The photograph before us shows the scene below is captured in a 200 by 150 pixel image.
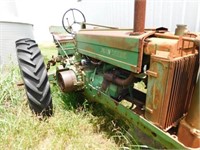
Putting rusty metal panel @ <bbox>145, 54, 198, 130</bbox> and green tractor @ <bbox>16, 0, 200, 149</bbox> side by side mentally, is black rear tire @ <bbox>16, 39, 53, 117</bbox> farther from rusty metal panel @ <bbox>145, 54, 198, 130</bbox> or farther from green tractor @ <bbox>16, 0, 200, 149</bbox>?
rusty metal panel @ <bbox>145, 54, 198, 130</bbox>

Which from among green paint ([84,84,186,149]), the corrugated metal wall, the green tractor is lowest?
green paint ([84,84,186,149])

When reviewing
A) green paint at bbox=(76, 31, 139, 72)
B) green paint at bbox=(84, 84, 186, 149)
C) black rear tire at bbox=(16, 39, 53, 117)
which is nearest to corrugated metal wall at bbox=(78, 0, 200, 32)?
green paint at bbox=(76, 31, 139, 72)

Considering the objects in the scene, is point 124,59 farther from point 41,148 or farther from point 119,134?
point 41,148

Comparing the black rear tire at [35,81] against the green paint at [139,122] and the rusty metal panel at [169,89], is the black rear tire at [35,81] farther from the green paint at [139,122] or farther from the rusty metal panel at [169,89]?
the rusty metal panel at [169,89]

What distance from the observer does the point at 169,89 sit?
1327mm

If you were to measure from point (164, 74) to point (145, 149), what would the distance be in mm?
813

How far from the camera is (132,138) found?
1.95m

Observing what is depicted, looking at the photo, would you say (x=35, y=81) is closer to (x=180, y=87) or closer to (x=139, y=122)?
(x=139, y=122)

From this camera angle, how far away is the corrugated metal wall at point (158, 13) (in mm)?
3168

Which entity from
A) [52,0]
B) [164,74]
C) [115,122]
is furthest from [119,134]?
[52,0]

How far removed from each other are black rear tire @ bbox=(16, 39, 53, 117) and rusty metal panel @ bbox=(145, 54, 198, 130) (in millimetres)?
1094

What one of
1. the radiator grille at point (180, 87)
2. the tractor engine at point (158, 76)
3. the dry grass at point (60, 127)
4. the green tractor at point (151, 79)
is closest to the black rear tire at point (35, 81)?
the green tractor at point (151, 79)

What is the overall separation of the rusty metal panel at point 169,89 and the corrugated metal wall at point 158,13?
1.97 meters

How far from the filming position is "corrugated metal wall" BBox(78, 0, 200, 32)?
10.4 ft
